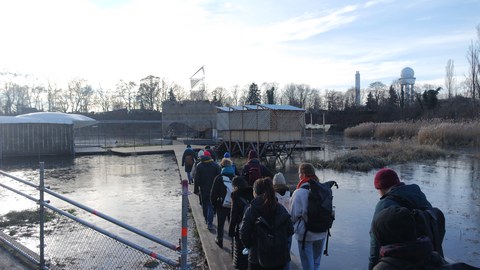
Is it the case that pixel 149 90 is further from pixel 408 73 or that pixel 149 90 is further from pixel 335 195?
pixel 335 195

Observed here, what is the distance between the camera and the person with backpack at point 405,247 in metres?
2.77

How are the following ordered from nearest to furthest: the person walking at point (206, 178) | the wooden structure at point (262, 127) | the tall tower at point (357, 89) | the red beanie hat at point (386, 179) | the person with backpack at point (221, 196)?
the red beanie hat at point (386, 179) < the person with backpack at point (221, 196) < the person walking at point (206, 178) < the wooden structure at point (262, 127) < the tall tower at point (357, 89)

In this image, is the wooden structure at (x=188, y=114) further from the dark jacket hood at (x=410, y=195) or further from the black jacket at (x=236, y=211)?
the dark jacket hood at (x=410, y=195)

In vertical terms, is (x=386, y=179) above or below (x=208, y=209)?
above

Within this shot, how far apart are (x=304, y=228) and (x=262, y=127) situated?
16.9m

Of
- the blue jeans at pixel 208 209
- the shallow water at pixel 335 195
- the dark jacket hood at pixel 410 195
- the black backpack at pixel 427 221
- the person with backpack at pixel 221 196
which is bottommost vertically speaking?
the shallow water at pixel 335 195

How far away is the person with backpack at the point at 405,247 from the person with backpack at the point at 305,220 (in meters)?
2.07

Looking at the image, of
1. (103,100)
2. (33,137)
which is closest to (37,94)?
(103,100)

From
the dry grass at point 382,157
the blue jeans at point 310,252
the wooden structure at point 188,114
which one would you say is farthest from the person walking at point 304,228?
the wooden structure at point 188,114

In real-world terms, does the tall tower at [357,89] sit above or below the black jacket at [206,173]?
above

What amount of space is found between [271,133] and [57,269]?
54.9ft

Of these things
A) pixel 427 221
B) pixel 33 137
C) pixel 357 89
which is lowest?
pixel 33 137

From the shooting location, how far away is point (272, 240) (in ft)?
13.6

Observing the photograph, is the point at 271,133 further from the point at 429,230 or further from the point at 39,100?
the point at 39,100
